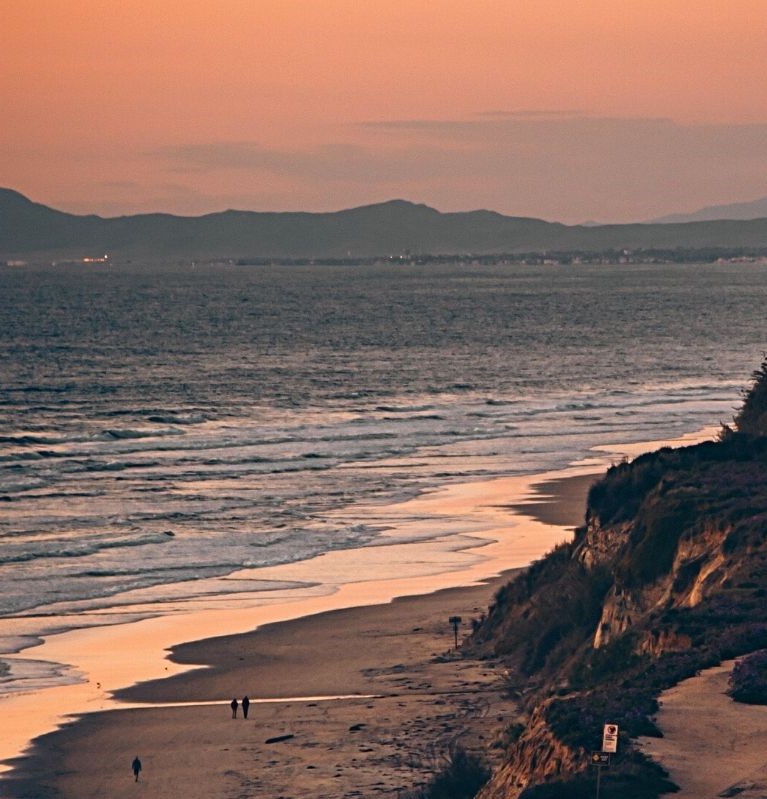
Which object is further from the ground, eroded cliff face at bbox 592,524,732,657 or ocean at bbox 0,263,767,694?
eroded cliff face at bbox 592,524,732,657

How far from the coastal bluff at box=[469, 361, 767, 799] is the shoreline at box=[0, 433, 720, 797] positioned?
302 cm

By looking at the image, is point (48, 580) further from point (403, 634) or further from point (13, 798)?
point (13, 798)

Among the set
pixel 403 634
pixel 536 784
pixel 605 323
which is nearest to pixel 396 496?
pixel 403 634

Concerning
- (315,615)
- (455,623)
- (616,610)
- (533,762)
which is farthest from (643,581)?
(533,762)

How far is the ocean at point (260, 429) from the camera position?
45.2m

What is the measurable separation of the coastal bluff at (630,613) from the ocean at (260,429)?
9.57 metres

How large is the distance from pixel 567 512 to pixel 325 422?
29.4m

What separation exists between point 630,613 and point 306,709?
6.15 metres

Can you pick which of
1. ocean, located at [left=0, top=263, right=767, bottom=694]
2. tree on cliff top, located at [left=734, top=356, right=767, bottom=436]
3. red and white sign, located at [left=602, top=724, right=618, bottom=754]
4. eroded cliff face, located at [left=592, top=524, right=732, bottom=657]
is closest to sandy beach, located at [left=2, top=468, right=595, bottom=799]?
eroded cliff face, located at [left=592, top=524, right=732, bottom=657]

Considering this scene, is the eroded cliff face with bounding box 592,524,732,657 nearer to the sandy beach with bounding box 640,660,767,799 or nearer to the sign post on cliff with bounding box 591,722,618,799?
the sandy beach with bounding box 640,660,767,799

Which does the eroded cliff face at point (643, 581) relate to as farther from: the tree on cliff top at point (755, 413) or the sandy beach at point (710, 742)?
the tree on cliff top at point (755, 413)

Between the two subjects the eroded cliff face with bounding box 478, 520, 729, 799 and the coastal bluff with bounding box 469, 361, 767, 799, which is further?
the coastal bluff with bounding box 469, 361, 767, 799

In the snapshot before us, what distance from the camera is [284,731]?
29703 mm

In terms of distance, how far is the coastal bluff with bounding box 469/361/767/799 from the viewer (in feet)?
70.5
